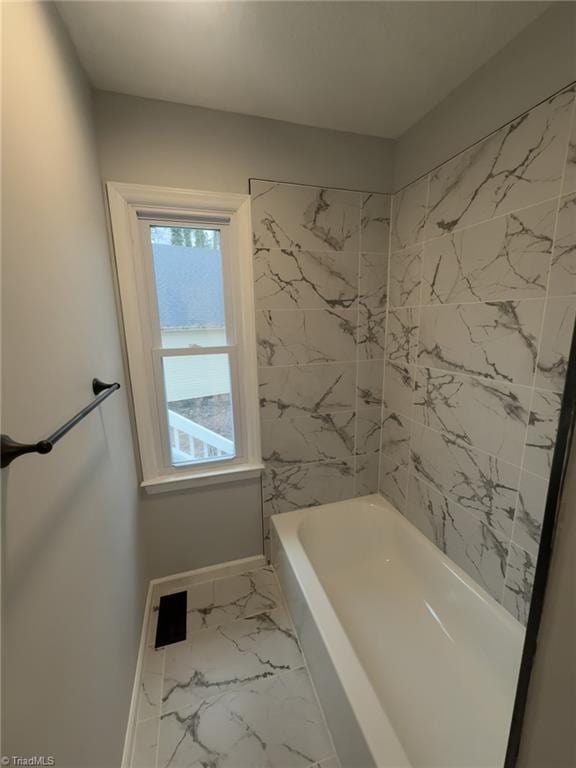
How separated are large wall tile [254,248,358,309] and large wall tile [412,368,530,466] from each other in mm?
632

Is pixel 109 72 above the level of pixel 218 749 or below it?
above

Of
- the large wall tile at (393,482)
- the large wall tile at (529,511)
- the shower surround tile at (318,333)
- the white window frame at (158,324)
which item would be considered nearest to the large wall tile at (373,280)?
the shower surround tile at (318,333)

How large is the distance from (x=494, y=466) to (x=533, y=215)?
37.9 inches

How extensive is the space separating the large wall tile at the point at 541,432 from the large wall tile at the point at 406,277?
29.9 inches

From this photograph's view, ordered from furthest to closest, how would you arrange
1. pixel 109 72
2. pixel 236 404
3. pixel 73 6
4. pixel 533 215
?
pixel 236 404 → pixel 109 72 → pixel 533 215 → pixel 73 6

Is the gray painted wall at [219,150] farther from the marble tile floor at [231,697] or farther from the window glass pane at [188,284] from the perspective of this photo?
the marble tile floor at [231,697]

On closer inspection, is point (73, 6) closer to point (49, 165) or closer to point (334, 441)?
point (49, 165)

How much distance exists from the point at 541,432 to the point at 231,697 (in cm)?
164

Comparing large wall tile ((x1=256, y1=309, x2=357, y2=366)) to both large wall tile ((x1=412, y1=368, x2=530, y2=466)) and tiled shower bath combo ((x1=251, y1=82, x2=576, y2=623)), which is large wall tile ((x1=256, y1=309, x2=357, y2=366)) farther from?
large wall tile ((x1=412, y1=368, x2=530, y2=466))

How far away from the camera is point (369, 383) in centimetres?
194

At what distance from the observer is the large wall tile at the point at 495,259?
1.06 meters

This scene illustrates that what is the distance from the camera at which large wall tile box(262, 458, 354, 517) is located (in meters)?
1.89

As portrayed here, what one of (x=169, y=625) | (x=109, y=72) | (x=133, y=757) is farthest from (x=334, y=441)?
(x=109, y=72)

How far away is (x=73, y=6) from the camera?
970 millimetres
